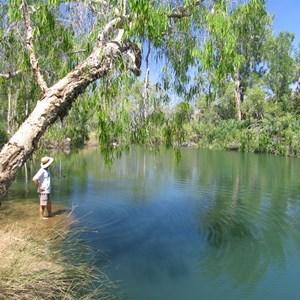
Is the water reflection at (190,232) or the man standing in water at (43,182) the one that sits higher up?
the man standing in water at (43,182)

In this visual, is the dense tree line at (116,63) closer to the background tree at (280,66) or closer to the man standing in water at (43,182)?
the man standing in water at (43,182)

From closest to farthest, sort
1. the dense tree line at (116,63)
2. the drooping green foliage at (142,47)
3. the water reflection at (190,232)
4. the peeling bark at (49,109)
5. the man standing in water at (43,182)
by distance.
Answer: the peeling bark at (49,109)
the dense tree line at (116,63)
the drooping green foliage at (142,47)
the water reflection at (190,232)
the man standing in water at (43,182)

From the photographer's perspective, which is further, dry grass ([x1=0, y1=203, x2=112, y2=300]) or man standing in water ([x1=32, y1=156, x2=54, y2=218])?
man standing in water ([x1=32, y1=156, x2=54, y2=218])

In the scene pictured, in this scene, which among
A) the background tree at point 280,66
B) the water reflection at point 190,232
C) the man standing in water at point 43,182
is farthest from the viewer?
the background tree at point 280,66

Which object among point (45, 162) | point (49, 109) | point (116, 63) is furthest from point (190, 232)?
point (49, 109)

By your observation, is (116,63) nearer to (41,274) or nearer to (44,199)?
(41,274)

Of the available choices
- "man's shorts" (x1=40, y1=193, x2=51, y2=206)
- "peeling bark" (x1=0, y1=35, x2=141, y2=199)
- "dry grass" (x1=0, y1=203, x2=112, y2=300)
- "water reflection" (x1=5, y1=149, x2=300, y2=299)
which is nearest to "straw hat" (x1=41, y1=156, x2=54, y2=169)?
"man's shorts" (x1=40, y1=193, x2=51, y2=206)

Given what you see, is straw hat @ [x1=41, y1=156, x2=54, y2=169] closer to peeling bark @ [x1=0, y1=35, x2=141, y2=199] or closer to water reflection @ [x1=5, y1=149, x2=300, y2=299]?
water reflection @ [x1=5, y1=149, x2=300, y2=299]

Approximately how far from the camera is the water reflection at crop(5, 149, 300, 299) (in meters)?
6.11

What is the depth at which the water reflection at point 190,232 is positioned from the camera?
6.11 metres

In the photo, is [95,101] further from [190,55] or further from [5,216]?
[5,216]

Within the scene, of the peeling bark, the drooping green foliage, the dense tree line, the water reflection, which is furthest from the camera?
the water reflection

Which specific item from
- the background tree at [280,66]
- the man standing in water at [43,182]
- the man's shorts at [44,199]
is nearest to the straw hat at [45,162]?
the man standing in water at [43,182]

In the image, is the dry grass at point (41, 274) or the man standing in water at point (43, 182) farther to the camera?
the man standing in water at point (43, 182)
